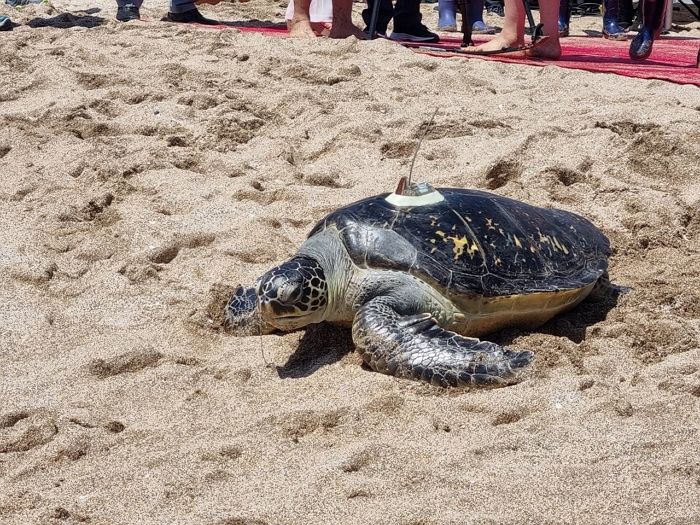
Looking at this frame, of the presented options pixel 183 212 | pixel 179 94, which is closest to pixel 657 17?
pixel 179 94

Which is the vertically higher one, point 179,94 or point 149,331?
point 179,94

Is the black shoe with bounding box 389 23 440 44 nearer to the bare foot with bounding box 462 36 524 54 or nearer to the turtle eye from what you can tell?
the bare foot with bounding box 462 36 524 54

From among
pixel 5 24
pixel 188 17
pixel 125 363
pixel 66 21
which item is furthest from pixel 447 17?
pixel 125 363

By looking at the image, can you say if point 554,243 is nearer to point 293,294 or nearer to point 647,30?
point 293,294

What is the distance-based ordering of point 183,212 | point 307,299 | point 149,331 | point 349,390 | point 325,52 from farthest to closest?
1. point 325,52
2. point 183,212
3. point 149,331
4. point 307,299
5. point 349,390

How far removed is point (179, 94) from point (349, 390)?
2.63 metres

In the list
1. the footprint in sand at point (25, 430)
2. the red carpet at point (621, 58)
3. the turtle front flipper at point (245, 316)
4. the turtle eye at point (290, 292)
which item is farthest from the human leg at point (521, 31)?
the footprint in sand at point (25, 430)

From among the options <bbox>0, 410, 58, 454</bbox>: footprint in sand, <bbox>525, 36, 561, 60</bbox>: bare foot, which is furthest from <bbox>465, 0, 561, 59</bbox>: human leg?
<bbox>0, 410, 58, 454</bbox>: footprint in sand

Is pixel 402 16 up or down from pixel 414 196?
up

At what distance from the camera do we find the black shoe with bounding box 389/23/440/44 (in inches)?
239

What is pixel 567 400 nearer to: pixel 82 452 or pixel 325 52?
pixel 82 452

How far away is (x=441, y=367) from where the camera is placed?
2.29 m

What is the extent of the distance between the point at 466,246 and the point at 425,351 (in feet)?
1.23

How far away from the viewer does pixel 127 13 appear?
263 inches
